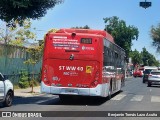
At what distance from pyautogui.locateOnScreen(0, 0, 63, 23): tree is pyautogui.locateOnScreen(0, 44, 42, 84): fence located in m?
9.31

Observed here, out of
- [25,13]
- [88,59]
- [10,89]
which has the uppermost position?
[25,13]

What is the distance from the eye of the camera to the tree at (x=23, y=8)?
65.8ft

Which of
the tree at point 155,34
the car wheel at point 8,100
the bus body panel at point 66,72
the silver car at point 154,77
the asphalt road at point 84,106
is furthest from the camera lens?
the tree at point 155,34

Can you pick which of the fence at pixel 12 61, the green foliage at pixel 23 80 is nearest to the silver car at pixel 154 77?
the fence at pixel 12 61

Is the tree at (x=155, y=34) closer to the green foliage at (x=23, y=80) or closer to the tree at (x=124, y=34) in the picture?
the tree at (x=124, y=34)

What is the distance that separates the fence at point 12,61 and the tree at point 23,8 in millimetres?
9311

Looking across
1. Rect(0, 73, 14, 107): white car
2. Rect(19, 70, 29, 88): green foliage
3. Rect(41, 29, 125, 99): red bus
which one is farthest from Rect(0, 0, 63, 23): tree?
Rect(19, 70, 29, 88): green foliage

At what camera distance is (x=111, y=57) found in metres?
23.6

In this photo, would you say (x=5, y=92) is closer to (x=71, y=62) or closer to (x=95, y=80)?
(x=71, y=62)

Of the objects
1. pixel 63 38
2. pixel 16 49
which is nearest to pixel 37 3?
pixel 63 38

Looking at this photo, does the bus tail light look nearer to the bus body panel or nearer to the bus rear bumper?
the bus rear bumper

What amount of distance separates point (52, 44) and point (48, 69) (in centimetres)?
116

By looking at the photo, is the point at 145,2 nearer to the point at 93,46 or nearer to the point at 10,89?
the point at 93,46

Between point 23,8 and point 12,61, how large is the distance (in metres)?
13.0
